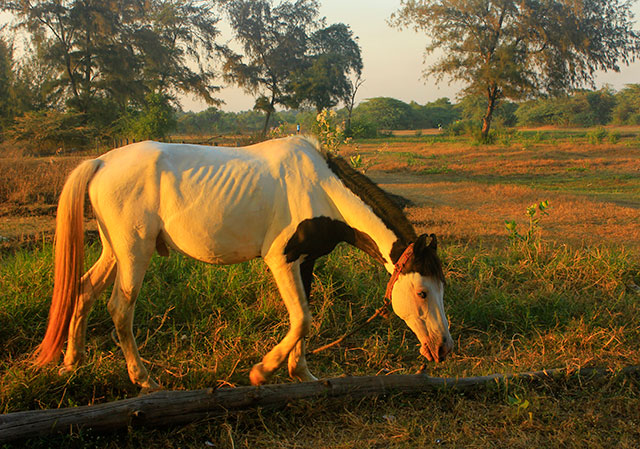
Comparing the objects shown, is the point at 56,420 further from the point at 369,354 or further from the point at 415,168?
the point at 415,168

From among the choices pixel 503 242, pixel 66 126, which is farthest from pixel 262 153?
pixel 66 126

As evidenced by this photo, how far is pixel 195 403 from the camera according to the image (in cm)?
236

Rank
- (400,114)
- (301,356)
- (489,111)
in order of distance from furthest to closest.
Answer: (400,114)
(489,111)
(301,356)

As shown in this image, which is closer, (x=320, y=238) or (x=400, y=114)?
(x=320, y=238)

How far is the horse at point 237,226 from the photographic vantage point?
2766mm

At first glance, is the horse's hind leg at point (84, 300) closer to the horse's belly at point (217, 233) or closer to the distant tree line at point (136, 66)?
the horse's belly at point (217, 233)

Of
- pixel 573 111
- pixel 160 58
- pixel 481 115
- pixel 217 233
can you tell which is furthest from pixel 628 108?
pixel 217 233

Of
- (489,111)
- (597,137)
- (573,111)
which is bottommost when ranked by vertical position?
(597,137)

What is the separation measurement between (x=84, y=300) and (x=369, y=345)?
1964 millimetres

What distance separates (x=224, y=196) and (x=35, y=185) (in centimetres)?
666

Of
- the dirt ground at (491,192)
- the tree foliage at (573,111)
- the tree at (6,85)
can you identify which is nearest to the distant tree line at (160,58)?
the tree at (6,85)

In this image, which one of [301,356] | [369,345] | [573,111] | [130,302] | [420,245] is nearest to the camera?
[420,245]

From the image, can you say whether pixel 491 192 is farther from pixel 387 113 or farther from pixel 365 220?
pixel 387 113

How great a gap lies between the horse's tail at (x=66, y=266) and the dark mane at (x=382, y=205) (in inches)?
59.6
